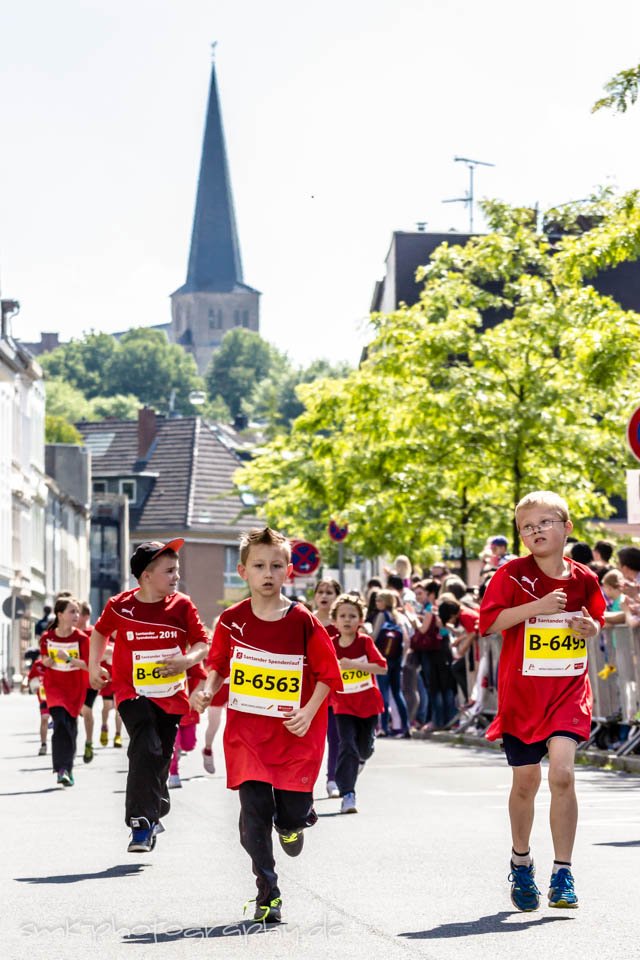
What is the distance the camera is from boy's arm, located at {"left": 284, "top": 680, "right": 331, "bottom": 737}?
8141 millimetres

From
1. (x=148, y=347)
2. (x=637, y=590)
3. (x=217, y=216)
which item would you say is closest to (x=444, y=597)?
(x=637, y=590)

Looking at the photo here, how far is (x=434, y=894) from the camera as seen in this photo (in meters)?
8.83

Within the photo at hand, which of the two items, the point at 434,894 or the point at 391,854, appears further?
the point at 391,854

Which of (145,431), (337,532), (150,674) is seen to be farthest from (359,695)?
(145,431)

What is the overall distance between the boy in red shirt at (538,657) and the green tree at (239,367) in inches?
6654

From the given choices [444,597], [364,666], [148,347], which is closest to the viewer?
[364,666]

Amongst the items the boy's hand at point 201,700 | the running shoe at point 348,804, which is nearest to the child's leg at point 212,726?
the running shoe at point 348,804

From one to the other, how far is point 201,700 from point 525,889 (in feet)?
5.18

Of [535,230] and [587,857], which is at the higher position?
[535,230]

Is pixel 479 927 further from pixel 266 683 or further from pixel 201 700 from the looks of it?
pixel 201 700

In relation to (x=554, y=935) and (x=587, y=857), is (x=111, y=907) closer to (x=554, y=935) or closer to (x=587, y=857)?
(x=554, y=935)

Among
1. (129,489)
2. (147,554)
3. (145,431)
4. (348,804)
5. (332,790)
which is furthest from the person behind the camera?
(145,431)

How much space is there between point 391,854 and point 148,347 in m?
170

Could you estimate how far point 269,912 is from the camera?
794 cm
